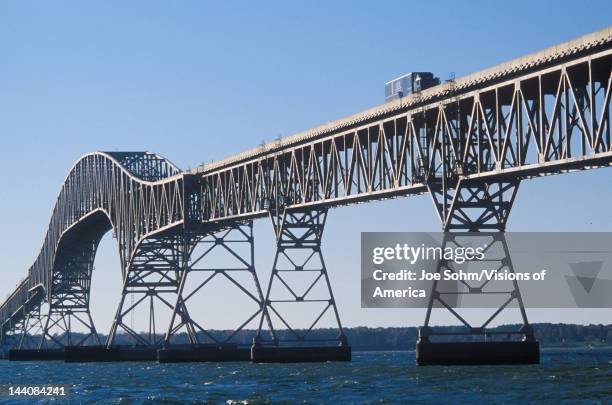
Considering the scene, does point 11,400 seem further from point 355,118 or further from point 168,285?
point 168,285

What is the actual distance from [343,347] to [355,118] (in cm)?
2209

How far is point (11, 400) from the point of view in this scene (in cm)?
7344

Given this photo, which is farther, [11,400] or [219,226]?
A: [219,226]

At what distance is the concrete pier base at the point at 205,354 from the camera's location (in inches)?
4801

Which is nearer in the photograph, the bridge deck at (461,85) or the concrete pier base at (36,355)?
the bridge deck at (461,85)

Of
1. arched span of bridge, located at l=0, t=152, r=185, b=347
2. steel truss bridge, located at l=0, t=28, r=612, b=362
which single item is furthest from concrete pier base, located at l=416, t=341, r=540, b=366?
arched span of bridge, located at l=0, t=152, r=185, b=347

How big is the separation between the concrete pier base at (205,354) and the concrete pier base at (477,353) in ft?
128

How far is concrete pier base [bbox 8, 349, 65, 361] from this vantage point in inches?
7210

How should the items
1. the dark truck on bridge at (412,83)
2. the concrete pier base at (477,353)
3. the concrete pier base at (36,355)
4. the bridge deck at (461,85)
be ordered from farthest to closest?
the concrete pier base at (36,355) < the dark truck on bridge at (412,83) < the concrete pier base at (477,353) < the bridge deck at (461,85)

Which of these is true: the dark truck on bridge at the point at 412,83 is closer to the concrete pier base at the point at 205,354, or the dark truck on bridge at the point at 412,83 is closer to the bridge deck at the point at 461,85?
the bridge deck at the point at 461,85

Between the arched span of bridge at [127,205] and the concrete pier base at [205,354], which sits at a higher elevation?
the arched span of bridge at [127,205]

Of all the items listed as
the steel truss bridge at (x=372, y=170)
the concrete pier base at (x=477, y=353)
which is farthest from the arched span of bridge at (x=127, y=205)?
the concrete pier base at (x=477, y=353)

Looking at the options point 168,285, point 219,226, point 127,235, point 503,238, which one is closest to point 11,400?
point 503,238

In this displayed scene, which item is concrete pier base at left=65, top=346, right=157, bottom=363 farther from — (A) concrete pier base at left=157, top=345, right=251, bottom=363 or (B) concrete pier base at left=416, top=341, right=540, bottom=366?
(B) concrete pier base at left=416, top=341, right=540, bottom=366
